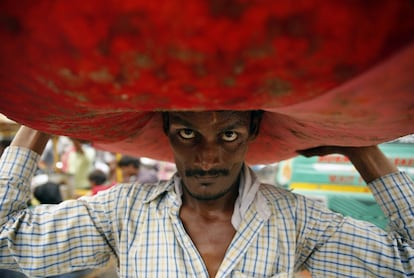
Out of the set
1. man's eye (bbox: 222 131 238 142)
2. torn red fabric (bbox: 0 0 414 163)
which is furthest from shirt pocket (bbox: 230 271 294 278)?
torn red fabric (bbox: 0 0 414 163)

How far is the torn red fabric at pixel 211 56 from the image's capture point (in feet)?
0.93

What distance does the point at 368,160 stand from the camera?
79 cm

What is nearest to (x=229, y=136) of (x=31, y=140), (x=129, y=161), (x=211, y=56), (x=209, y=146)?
(x=209, y=146)

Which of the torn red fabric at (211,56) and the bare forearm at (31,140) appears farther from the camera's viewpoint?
the bare forearm at (31,140)

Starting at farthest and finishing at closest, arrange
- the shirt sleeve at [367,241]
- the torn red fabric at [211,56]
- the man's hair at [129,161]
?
1. the man's hair at [129,161]
2. the shirt sleeve at [367,241]
3. the torn red fabric at [211,56]

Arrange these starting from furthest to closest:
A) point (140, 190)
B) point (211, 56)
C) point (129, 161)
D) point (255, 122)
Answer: point (129, 161)
point (140, 190)
point (255, 122)
point (211, 56)

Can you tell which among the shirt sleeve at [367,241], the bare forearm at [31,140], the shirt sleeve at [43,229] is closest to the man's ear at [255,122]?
the shirt sleeve at [367,241]

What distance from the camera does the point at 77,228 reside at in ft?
2.37

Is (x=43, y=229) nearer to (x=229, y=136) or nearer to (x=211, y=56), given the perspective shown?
(x=229, y=136)

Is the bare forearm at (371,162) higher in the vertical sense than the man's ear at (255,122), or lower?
lower

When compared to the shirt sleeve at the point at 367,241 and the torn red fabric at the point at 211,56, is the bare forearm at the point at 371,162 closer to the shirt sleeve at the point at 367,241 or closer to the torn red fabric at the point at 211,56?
the shirt sleeve at the point at 367,241

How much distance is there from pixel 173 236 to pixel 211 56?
498mm

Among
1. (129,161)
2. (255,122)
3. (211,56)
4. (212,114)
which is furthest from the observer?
(129,161)

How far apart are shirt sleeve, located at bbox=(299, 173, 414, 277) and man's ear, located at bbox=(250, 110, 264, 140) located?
22 cm
